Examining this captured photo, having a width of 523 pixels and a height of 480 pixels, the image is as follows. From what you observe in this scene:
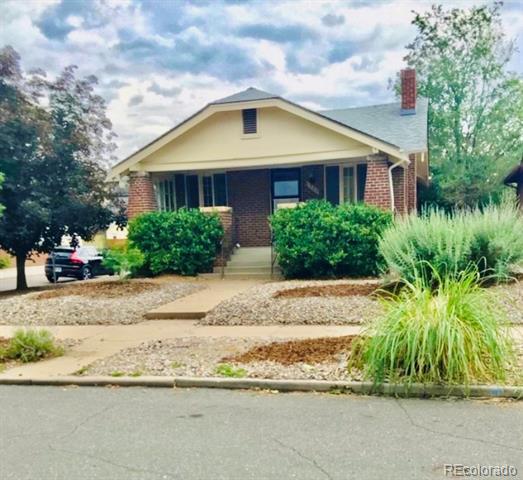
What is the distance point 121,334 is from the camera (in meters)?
7.76

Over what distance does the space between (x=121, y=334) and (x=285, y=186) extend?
386 inches

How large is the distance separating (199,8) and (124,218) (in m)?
7.53

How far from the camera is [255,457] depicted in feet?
11.3

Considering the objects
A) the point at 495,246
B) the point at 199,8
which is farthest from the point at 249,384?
the point at 199,8

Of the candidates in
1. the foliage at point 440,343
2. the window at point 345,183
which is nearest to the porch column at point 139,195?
the window at point 345,183

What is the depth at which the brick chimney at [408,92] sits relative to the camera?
1712 cm

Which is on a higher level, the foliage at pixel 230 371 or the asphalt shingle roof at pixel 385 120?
the asphalt shingle roof at pixel 385 120

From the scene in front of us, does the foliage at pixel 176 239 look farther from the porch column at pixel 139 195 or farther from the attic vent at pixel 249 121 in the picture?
the attic vent at pixel 249 121

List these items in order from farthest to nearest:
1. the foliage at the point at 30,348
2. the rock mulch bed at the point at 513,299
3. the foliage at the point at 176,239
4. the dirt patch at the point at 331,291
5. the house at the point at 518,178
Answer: the house at the point at 518,178 < the foliage at the point at 176,239 < the dirt patch at the point at 331,291 < the rock mulch bed at the point at 513,299 < the foliage at the point at 30,348

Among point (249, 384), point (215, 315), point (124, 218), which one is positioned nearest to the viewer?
point (249, 384)

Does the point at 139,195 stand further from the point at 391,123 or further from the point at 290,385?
the point at 290,385

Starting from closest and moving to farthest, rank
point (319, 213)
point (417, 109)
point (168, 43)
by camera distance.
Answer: point (319, 213) → point (168, 43) → point (417, 109)

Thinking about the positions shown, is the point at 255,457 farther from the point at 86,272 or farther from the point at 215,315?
the point at 86,272

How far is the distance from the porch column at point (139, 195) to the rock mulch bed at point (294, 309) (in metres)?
6.40
